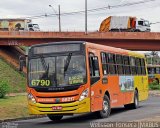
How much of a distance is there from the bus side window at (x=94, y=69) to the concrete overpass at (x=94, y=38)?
47586mm

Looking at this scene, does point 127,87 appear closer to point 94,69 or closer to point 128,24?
point 94,69

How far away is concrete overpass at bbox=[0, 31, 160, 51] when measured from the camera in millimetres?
66875

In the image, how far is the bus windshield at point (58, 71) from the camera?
18123 mm

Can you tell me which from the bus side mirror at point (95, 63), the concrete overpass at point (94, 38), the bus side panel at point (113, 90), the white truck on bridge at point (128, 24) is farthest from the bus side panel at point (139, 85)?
the white truck on bridge at point (128, 24)

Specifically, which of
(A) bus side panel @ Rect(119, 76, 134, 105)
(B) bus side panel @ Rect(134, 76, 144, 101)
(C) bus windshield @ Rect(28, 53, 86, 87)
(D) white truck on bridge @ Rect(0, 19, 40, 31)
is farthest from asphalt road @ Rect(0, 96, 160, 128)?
(D) white truck on bridge @ Rect(0, 19, 40, 31)

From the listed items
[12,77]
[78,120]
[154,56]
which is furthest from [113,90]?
[154,56]

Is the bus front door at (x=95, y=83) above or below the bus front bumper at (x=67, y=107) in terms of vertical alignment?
above

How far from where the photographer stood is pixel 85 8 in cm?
7294

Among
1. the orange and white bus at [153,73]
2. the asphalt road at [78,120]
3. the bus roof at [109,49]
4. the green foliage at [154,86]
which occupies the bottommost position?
the green foliage at [154,86]

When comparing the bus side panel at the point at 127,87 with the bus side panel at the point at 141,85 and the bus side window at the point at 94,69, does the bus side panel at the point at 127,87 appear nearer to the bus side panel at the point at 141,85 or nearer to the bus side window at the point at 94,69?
the bus side panel at the point at 141,85

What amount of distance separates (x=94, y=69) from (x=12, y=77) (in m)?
39.5

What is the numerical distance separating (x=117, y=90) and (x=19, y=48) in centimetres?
4974

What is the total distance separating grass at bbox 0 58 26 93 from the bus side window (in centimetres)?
3336

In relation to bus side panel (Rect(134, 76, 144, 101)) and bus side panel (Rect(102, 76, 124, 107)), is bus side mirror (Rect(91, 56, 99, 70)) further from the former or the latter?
bus side panel (Rect(134, 76, 144, 101))
